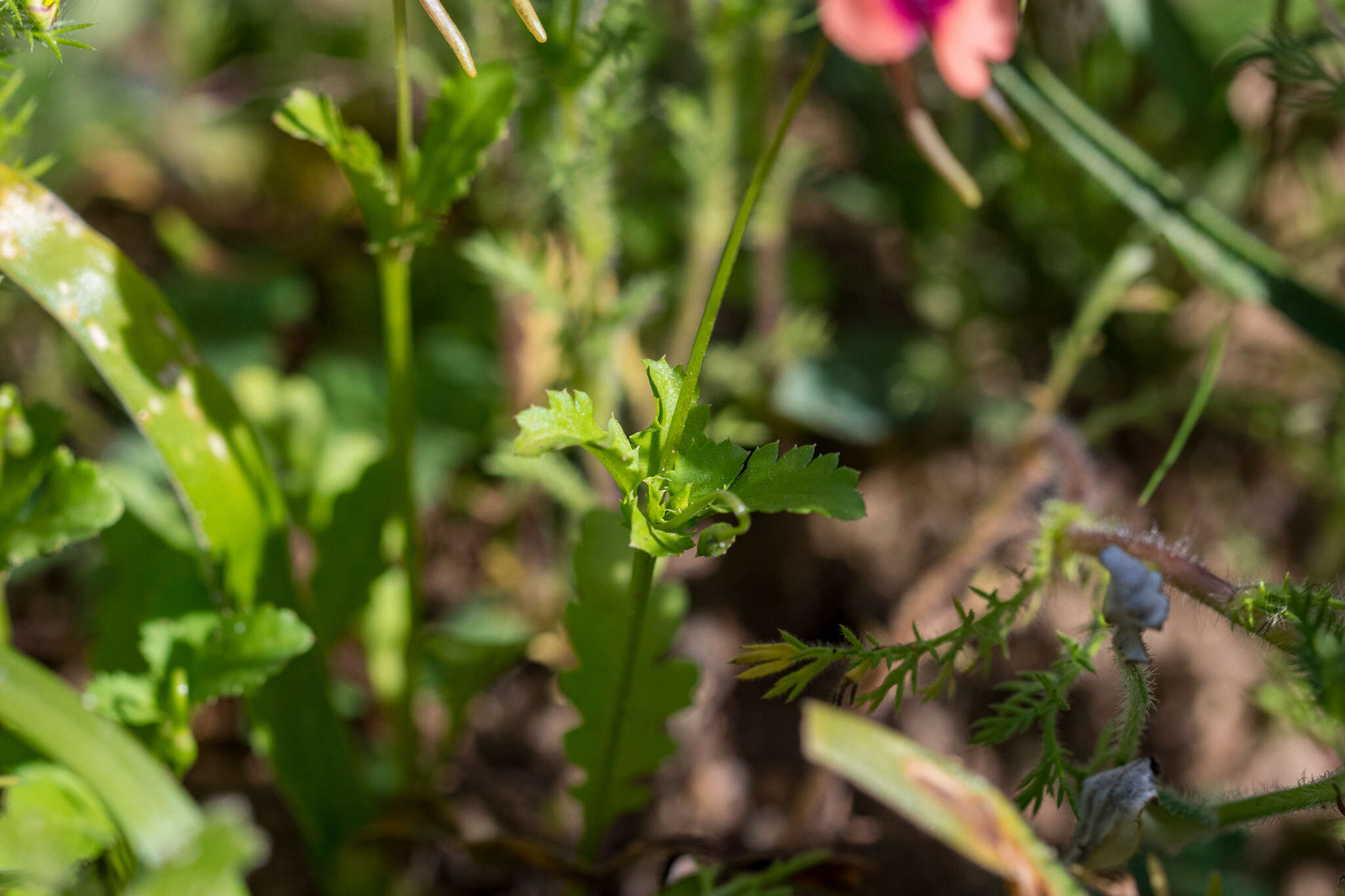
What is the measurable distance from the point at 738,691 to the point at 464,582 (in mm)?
442

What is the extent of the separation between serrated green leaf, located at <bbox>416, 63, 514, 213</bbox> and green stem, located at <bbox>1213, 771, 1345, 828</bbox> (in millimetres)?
775

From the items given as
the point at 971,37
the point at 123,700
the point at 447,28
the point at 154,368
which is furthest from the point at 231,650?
the point at 971,37

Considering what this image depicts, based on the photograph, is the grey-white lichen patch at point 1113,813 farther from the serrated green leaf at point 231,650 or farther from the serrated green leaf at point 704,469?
the serrated green leaf at point 231,650

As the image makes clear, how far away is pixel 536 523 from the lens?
4.98 feet

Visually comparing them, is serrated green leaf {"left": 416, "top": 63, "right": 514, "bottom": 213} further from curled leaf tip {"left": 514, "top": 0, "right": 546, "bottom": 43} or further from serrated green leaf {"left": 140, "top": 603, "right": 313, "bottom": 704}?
serrated green leaf {"left": 140, "top": 603, "right": 313, "bottom": 704}

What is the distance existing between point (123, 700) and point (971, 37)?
0.91 m

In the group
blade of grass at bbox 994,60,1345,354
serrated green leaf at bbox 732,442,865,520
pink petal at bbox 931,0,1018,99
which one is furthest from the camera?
blade of grass at bbox 994,60,1345,354

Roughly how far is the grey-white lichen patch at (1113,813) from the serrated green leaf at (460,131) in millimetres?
681

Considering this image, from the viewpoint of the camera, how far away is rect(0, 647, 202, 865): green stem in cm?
67

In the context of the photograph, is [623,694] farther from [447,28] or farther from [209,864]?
[447,28]

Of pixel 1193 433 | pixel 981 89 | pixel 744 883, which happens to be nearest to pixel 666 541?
pixel 744 883

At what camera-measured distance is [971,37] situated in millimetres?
853

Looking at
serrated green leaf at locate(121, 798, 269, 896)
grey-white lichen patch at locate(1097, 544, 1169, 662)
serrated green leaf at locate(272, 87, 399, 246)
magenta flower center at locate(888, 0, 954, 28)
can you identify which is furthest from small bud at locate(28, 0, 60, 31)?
grey-white lichen patch at locate(1097, 544, 1169, 662)

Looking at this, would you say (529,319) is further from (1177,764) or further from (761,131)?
(1177,764)
